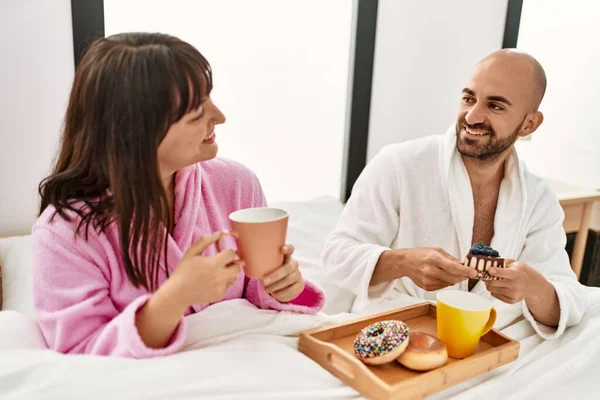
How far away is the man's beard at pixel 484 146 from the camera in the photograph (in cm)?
140

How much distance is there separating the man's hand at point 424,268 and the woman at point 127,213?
1.08 ft

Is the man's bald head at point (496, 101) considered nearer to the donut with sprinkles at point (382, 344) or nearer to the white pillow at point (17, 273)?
the donut with sprinkles at point (382, 344)

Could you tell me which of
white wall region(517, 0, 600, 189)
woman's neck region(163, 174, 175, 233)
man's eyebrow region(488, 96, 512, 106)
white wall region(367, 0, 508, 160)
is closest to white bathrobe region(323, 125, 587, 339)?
man's eyebrow region(488, 96, 512, 106)

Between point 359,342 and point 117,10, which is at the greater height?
point 117,10

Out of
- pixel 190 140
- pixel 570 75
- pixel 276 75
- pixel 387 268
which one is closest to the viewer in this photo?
pixel 190 140

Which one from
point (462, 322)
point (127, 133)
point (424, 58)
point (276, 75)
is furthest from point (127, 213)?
point (424, 58)

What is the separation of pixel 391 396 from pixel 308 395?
4.9 inches

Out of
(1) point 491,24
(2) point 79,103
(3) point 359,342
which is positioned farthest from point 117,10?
(1) point 491,24

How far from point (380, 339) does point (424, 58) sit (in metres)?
1.60

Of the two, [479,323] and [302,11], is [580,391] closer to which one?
[479,323]

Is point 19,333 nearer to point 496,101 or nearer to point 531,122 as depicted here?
point 496,101

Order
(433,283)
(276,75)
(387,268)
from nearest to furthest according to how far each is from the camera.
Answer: (433,283), (387,268), (276,75)

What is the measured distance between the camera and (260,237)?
0.78m

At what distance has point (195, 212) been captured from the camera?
3.39 ft
